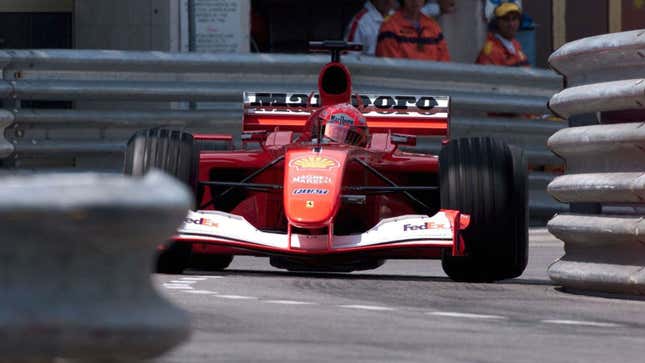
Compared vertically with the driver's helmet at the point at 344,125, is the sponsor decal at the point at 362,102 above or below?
above

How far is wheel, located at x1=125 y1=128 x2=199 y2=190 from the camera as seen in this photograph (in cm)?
897

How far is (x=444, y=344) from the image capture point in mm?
4906

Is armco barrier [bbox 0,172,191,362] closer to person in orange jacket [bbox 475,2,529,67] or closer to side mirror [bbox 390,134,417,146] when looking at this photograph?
side mirror [bbox 390,134,417,146]

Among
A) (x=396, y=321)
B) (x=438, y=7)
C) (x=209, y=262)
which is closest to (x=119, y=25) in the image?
(x=438, y=7)

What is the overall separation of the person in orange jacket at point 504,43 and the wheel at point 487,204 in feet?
22.5

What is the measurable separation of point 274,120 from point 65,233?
8009 mm

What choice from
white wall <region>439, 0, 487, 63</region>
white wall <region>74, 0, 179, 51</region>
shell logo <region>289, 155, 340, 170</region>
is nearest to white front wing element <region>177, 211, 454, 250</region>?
shell logo <region>289, 155, 340, 170</region>

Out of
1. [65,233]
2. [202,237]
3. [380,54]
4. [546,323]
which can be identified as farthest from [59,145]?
[65,233]

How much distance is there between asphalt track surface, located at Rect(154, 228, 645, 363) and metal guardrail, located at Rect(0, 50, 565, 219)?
4.41 metres

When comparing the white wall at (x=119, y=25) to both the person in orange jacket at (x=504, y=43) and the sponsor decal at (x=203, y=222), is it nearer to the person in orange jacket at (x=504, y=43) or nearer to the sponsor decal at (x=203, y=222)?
the person in orange jacket at (x=504, y=43)

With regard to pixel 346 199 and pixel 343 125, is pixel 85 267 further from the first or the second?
pixel 343 125

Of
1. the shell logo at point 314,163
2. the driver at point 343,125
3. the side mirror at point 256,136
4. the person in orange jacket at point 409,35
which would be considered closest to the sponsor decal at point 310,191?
the shell logo at point 314,163

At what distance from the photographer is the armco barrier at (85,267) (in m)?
2.42

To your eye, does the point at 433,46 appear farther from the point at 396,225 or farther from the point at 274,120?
the point at 396,225
